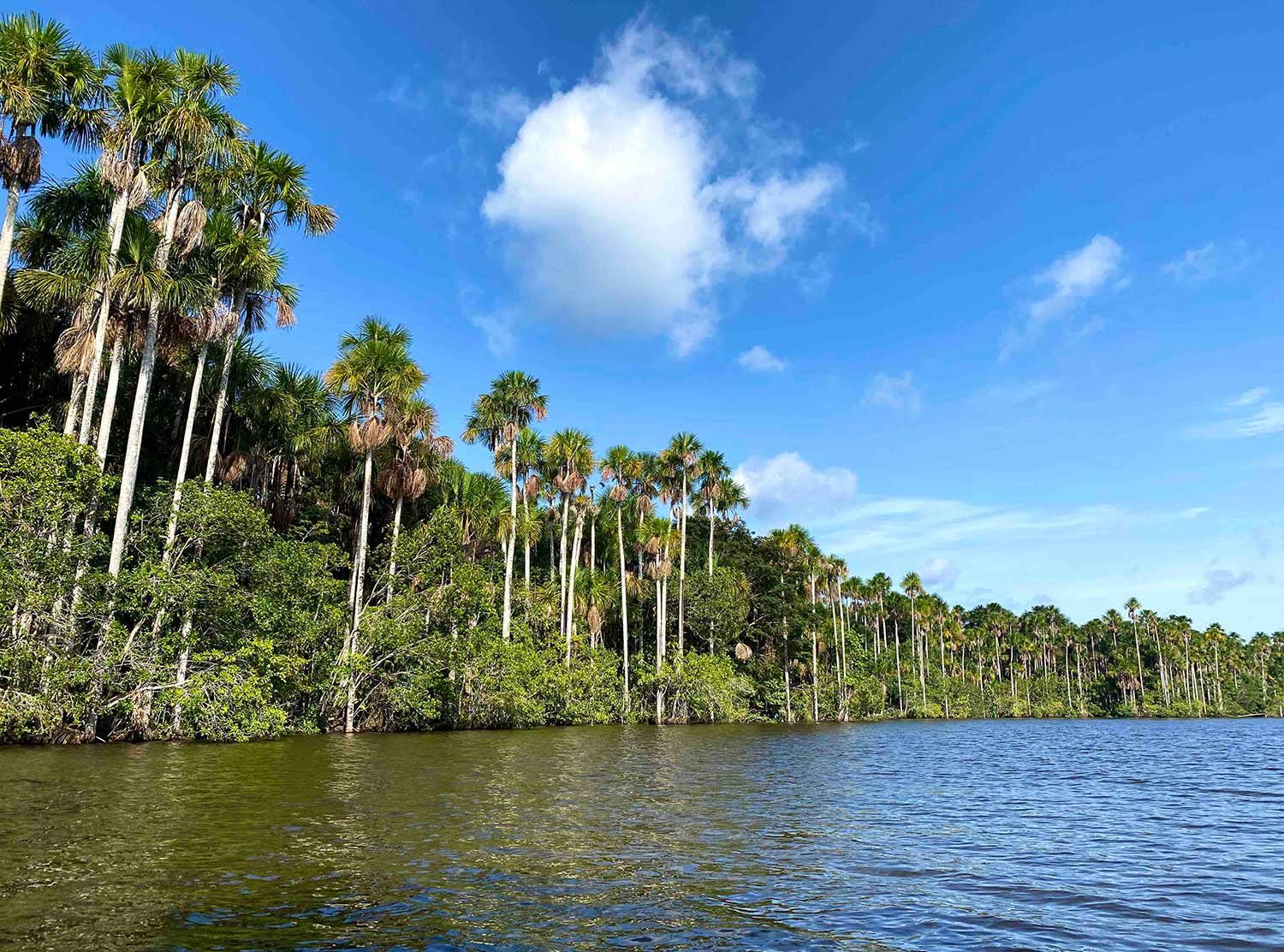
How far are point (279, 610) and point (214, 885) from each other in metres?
22.6

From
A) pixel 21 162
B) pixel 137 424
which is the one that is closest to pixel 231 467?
pixel 137 424

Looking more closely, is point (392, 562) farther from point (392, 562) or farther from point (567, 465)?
point (567, 465)

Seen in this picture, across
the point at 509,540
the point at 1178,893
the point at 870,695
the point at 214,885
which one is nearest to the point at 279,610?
the point at 509,540

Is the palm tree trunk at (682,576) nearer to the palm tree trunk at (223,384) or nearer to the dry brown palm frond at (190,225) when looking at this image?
the palm tree trunk at (223,384)

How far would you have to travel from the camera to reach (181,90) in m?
28.6

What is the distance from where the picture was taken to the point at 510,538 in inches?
1834

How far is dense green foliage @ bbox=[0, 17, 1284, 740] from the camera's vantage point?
2314 centimetres

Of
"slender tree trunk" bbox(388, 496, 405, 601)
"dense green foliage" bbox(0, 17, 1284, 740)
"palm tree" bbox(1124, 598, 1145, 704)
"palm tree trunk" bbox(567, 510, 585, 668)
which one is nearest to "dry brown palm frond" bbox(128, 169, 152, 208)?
"dense green foliage" bbox(0, 17, 1284, 740)

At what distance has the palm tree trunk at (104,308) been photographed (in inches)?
960

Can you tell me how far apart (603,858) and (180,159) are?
28317 millimetres

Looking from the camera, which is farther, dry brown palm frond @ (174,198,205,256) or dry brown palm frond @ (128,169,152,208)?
dry brown palm frond @ (174,198,205,256)

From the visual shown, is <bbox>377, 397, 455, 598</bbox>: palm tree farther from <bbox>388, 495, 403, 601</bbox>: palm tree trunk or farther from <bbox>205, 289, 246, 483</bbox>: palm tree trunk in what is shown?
<bbox>205, 289, 246, 483</bbox>: palm tree trunk

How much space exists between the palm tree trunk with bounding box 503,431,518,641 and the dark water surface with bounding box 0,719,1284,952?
21664mm

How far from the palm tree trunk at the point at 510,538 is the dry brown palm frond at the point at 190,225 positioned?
76.0 feet
